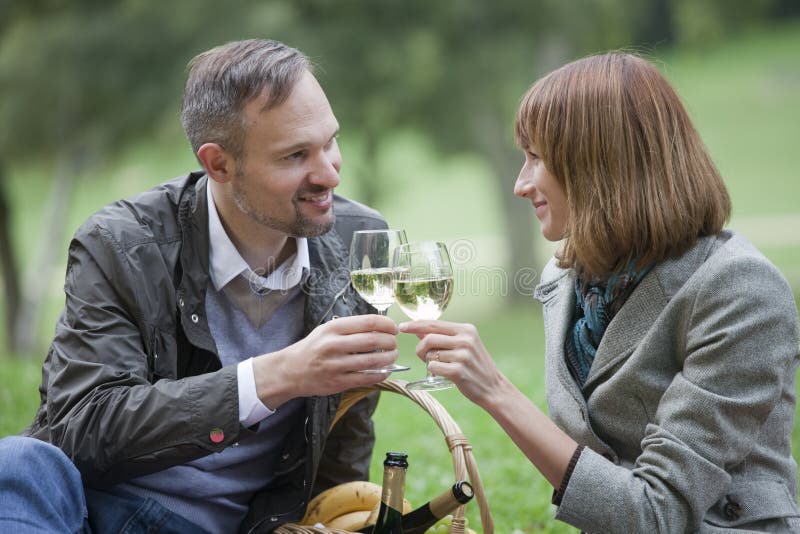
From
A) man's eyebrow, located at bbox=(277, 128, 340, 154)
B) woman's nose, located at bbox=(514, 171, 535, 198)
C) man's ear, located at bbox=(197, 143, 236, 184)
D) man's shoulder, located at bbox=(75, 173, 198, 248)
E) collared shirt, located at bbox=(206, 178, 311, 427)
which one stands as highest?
man's eyebrow, located at bbox=(277, 128, 340, 154)

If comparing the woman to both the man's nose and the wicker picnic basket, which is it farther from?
the man's nose

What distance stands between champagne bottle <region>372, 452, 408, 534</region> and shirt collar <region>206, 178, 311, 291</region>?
0.89 meters

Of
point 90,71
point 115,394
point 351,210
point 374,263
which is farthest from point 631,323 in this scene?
point 90,71

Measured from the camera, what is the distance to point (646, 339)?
2695mm

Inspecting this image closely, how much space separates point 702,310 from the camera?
258cm

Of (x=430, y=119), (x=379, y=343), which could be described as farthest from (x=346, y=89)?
(x=379, y=343)

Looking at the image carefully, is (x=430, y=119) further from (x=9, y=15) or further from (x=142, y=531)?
(x=142, y=531)

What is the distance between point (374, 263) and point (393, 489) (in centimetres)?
64

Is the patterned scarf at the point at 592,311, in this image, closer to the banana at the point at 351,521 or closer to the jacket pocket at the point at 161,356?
the banana at the point at 351,521

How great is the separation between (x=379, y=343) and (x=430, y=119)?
42.6ft

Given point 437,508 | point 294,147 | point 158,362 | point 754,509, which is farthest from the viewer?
point 294,147

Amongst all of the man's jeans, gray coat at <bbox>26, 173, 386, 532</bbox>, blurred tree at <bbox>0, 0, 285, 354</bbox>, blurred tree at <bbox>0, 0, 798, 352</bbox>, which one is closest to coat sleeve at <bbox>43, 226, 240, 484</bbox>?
gray coat at <bbox>26, 173, 386, 532</bbox>

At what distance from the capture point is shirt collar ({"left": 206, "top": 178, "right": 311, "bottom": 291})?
3361 mm

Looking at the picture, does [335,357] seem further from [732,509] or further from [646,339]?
[732,509]
